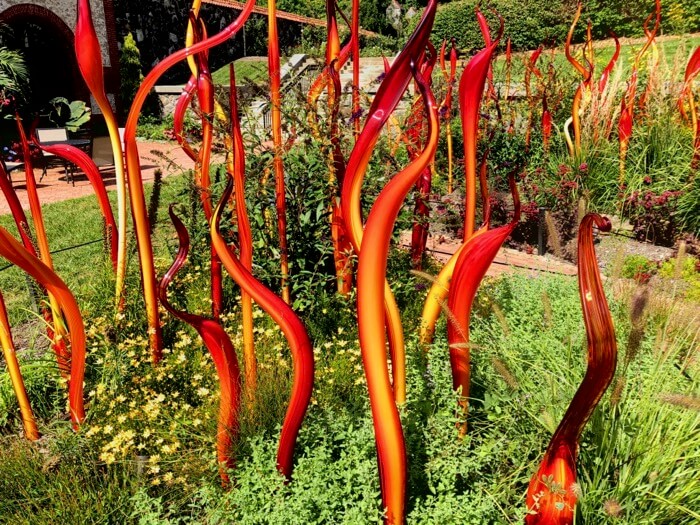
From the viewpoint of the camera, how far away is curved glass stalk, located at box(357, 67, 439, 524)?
4.22 feet

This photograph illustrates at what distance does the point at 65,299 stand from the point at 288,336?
805 mm

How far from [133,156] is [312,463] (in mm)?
1265

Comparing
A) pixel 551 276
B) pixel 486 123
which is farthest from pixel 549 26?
pixel 551 276

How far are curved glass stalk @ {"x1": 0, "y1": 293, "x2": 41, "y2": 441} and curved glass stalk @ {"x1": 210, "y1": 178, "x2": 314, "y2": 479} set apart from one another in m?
0.85

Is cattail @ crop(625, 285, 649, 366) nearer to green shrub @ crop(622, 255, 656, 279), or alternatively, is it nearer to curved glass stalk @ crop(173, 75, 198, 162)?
curved glass stalk @ crop(173, 75, 198, 162)

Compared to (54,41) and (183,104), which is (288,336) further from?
(54,41)

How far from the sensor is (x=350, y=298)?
8.96ft

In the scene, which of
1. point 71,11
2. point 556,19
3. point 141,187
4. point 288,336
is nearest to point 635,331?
point 288,336

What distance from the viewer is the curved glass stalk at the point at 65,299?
5.42 feet

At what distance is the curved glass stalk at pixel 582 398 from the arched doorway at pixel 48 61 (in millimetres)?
12190

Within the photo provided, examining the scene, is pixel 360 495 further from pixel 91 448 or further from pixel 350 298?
pixel 350 298

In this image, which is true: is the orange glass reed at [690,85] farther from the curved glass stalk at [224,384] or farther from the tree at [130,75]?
the tree at [130,75]

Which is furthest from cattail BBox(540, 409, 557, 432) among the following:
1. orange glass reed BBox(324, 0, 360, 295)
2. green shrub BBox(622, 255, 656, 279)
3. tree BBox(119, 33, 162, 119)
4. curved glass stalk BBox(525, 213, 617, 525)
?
tree BBox(119, 33, 162, 119)

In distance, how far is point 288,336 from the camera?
1537mm
